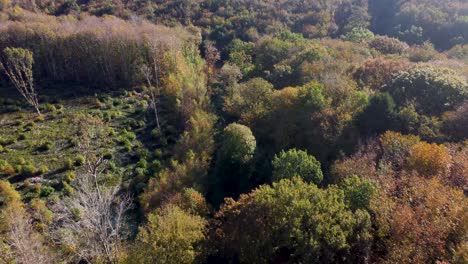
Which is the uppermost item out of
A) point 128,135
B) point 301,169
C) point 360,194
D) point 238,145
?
point 360,194

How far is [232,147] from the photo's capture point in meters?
36.0

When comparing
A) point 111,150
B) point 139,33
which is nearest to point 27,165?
point 111,150

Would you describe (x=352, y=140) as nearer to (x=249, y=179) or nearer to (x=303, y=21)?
(x=249, y=179)

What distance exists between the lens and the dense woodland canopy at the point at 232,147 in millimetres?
24031

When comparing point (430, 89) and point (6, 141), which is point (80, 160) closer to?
point (6, 141)

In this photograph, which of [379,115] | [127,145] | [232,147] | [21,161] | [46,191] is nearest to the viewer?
[46,191]

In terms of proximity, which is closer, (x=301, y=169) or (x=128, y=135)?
(x=301, y=169)

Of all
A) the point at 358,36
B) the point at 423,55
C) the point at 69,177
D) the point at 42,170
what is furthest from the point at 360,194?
the point at 358,36

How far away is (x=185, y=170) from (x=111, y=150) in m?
12.5

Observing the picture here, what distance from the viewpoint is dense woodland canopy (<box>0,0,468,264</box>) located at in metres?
24.0

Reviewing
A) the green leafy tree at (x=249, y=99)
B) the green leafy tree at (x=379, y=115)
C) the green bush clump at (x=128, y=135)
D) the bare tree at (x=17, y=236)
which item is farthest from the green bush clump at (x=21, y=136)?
the green leafy tree at (x=379, y=115)

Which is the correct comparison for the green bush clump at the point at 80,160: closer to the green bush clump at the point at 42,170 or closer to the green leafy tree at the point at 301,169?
the green bush clump at the point at 42,170

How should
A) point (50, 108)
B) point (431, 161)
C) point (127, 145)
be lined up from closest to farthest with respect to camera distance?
point (431, 161)
point (127, 145)
point (50, 108)

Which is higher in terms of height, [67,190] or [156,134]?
[156,134]
